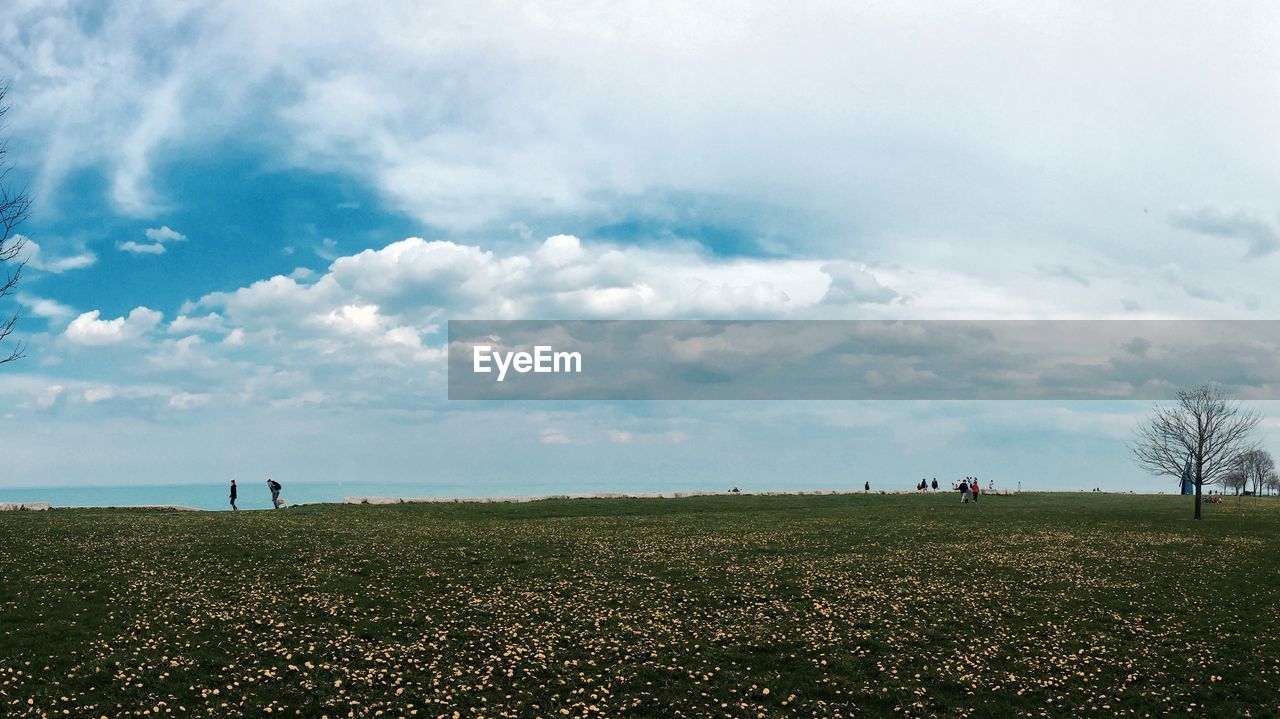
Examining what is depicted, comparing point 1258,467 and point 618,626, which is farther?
point 1258,467

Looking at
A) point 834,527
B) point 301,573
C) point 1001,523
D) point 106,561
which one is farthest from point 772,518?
point 106,561

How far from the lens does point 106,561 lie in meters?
30.8

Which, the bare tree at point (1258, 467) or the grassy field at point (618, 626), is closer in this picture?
the grassy field at point (618, 626)

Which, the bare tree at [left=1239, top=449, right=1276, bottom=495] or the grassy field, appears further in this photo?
the bare tree at [left=1239, top=449, right=1276, bottom=495]

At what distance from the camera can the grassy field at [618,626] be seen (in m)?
18.3

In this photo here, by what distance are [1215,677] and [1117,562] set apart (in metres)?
18.7

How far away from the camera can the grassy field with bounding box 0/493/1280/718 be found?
722 inches

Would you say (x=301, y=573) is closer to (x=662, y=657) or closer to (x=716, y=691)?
(x=662, y=657)

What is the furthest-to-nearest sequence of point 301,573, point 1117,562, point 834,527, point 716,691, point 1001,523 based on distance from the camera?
point 1001,523 → point 834,527 → point 1117,562 → point 301,573 → point 716,691

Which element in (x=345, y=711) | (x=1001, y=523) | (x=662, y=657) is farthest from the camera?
(x=1001, y=523)

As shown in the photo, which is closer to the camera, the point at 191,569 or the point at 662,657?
the point at 662,657

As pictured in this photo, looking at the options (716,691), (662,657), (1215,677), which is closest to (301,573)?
(662,657)

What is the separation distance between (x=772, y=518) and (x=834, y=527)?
7.04 m

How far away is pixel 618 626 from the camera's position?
23266 millimetres
